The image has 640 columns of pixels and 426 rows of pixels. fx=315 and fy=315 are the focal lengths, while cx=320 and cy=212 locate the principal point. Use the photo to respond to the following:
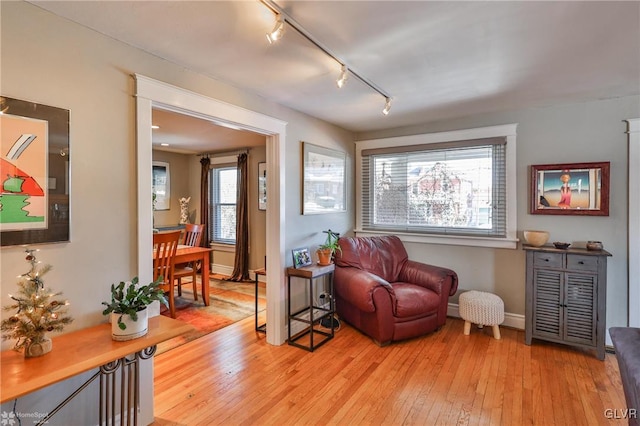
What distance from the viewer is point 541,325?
9.64 ft

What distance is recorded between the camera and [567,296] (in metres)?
2.83

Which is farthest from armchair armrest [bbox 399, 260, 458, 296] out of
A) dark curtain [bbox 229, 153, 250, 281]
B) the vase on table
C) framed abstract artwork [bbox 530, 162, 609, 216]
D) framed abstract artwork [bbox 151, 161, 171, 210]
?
framed abstract artwork [bbox 151, 161, 171, 210]

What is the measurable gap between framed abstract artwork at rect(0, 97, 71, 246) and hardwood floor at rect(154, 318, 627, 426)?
1.35m

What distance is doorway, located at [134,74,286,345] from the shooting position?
193 cm

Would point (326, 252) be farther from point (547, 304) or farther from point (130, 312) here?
point (547, 304)

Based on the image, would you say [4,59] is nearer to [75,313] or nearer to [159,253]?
[75,313]

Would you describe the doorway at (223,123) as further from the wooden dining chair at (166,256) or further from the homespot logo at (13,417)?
the wooden dining chair at (166,256)

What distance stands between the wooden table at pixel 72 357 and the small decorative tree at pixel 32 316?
6cm

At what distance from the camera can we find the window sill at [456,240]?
3373 mm

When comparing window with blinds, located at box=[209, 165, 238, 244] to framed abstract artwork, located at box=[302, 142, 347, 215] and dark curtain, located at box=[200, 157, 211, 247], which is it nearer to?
dark curtain, located at box=[200, 157, 211, 247]

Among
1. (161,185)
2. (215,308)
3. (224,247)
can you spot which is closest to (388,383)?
(215,308)

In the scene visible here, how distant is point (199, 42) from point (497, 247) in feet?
11.1

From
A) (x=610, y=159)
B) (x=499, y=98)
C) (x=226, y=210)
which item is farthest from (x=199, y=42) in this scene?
(x=226, y=210)

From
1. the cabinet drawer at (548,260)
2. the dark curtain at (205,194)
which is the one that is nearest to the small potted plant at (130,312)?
the cabinet drawer at (548,260)
